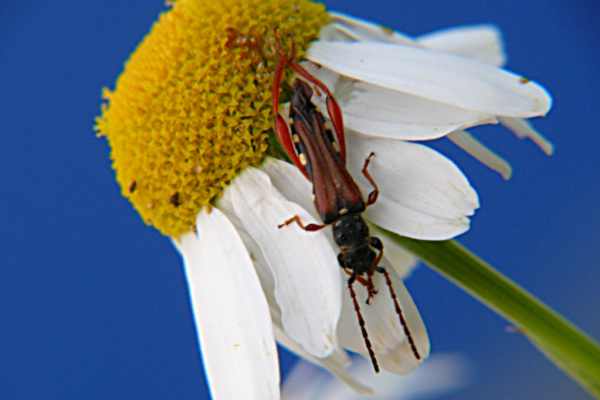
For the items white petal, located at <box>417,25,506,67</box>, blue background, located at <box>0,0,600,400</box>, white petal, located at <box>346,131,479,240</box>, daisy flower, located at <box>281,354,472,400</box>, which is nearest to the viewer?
white petal, located at <box>346,131,479,240</box>

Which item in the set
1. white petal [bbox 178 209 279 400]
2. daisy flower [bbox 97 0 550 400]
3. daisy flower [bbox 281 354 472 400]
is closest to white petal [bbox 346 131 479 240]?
daisy flower [bbox 97 0 550 400]

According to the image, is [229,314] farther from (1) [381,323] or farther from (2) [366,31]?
(2) [366,31]

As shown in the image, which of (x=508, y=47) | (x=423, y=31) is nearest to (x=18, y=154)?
(x=423, y=31)

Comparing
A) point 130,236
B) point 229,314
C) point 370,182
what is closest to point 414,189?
point 370,182

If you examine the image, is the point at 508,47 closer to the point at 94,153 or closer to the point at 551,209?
the point at 551,209

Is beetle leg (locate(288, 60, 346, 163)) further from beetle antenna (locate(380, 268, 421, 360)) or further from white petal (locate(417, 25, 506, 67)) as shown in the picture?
white petal (locate(417, 25, 506, 67))

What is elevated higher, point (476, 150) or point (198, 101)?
point (198, 101)
